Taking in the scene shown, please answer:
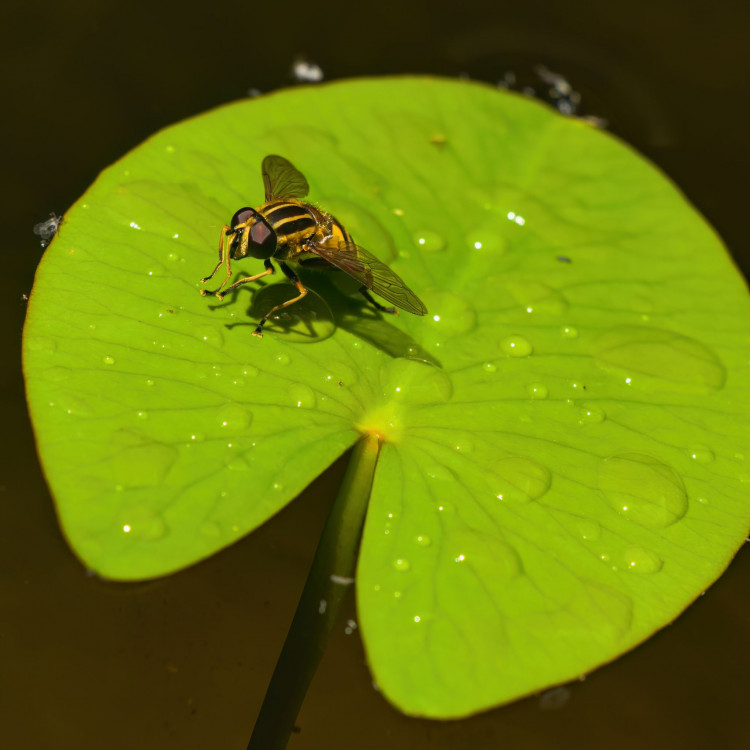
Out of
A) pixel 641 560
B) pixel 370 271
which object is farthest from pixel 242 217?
pixel 641 560

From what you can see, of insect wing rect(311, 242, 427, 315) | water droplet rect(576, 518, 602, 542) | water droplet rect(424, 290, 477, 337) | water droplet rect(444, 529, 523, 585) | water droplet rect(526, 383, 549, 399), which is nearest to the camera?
water droplet rect(444, 529, 523, 585)

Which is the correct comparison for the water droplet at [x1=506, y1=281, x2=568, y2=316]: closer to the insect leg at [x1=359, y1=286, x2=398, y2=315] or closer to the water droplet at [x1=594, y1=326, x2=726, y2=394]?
the water droplet at [x1=594, y1=326, x2=726, y2=394]

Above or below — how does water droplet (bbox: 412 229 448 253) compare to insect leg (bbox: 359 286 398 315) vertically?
above

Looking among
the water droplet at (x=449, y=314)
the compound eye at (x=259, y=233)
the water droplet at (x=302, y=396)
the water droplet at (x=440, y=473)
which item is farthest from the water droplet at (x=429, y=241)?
the water droplet at (x=440, y=473)

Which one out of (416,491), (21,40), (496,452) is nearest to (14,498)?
(416,491)

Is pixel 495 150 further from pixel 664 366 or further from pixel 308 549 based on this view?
pixel 308 549

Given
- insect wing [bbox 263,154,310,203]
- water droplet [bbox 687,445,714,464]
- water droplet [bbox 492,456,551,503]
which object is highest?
insect wing [bbox 263,154,310,203]

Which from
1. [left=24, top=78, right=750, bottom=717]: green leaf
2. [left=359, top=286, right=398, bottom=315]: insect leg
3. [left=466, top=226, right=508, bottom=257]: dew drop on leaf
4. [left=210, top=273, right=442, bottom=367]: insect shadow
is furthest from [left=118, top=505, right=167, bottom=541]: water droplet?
[left=466, top=226, right=508, bottom=257]: dew drop on leaf
